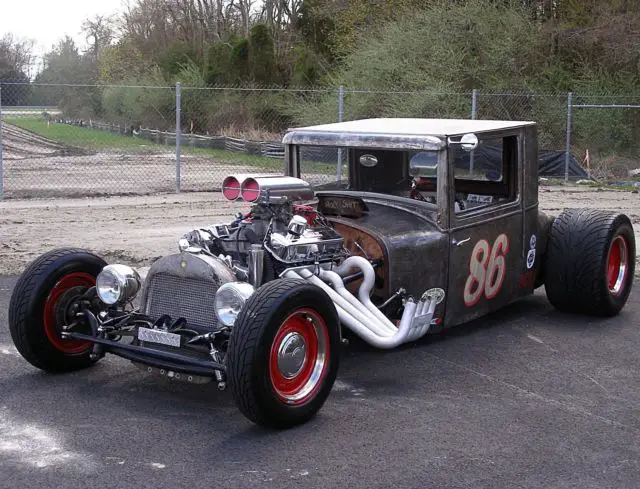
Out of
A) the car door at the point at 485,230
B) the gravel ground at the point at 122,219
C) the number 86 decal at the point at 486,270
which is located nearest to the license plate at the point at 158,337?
the car door at the point at 485,230

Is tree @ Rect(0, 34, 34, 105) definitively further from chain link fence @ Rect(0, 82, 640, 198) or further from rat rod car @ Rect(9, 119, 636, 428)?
rat rod car @ Rect(9, 119, 636, 428)

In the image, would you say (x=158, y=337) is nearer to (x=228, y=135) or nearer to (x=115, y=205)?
(x=115, y=205)

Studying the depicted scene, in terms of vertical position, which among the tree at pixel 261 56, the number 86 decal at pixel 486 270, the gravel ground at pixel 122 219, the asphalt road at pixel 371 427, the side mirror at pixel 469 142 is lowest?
the asphalt road at pixel 371 427

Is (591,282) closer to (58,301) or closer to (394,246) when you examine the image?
(394,246)

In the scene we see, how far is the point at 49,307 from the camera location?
211 inches

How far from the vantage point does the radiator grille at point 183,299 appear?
5098mm

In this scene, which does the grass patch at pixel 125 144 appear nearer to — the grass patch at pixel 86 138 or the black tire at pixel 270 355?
the grass patch at pixel 86 138

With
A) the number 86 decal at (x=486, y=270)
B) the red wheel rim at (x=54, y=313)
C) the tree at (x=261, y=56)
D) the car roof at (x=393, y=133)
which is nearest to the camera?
the red wheel rim at (x=54, y=313)

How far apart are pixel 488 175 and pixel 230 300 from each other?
2830 mm

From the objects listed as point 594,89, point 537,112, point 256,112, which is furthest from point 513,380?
point 256,112

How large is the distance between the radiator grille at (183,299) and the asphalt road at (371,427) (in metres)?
0.43

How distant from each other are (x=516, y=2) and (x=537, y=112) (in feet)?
14.5

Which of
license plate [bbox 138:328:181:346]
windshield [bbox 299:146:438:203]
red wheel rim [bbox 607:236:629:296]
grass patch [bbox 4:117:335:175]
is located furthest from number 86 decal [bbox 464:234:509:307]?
grass patch [bbox 4:117:335:175]

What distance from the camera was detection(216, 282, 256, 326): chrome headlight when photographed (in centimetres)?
475
